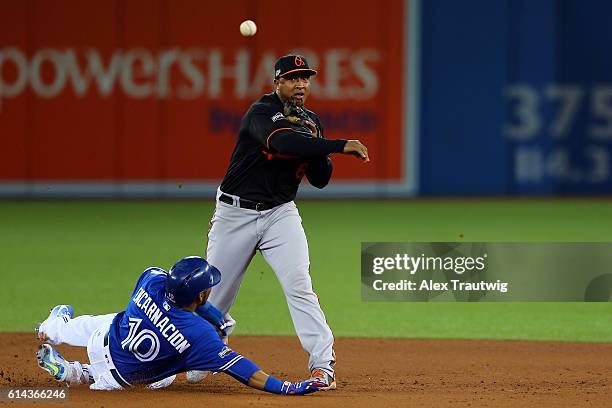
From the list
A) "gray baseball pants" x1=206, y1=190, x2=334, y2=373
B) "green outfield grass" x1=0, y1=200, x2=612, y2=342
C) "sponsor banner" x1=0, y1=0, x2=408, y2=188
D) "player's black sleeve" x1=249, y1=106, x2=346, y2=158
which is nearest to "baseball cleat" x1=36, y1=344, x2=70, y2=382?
"gray baseball pants" x1=206, y1=190, x2=334, y2=373

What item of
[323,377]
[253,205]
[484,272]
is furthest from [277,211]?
[484,272]

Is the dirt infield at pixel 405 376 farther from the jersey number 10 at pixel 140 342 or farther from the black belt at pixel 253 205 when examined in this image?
the black belt at pixel 253 205

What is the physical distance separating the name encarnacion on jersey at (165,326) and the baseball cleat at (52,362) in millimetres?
631

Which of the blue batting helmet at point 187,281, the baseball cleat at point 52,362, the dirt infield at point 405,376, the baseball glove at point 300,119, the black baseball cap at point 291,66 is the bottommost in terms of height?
the dirt infield at point 405,376

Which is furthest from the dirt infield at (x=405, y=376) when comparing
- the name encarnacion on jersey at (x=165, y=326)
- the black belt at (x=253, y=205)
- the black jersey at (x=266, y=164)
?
the black jersey at (x=266, y=164)

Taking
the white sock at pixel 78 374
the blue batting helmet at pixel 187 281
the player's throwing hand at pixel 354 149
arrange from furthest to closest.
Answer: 1. the white sock at pixel 78 374
2. the player's throwing hand at pixel 354 149
3. the blue batting helmet at pixel 187 281

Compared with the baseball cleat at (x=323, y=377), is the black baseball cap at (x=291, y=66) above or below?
above

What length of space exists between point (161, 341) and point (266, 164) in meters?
1.38

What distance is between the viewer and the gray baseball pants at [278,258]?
7.09 meters

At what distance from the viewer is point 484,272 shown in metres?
9.61

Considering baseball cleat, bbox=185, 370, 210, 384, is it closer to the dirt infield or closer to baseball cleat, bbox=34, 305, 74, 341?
the dirt infield

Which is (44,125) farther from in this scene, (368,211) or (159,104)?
(368,211)

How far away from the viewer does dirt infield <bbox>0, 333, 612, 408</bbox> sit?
6777 millimetres

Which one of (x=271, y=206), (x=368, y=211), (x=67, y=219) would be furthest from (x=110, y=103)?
(x=271, y=206)
